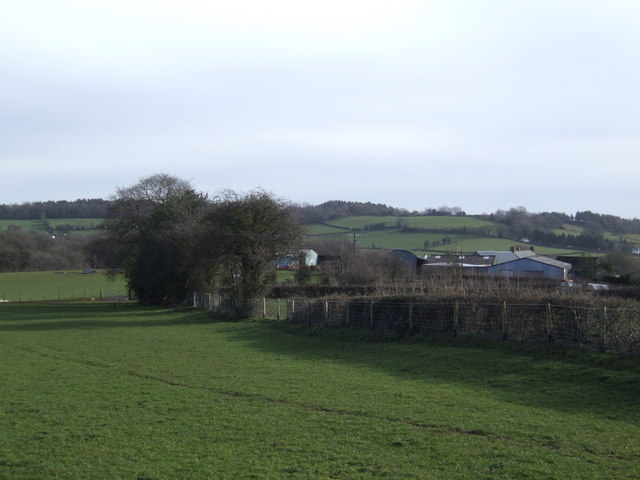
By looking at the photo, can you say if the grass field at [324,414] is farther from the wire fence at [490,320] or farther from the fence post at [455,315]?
the fence post at [455,315]

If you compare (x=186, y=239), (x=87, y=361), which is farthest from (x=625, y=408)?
(x=186, y=239)

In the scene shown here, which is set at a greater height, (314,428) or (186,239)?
(186,239)

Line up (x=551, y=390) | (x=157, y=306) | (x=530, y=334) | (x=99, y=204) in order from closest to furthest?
1. (x=551, y=390)
2. (x=530, y=334)
3. (x=157, y=306)
4. (x=99, y=204)

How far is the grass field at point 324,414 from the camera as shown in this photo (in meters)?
8.20

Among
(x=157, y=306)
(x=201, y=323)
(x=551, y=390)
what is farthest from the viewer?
(x=157, y=306)

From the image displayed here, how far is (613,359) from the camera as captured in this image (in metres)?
15.2

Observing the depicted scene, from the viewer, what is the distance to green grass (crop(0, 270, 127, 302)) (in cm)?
7174

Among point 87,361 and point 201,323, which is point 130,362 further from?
point 201,323

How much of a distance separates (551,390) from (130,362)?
11.4m

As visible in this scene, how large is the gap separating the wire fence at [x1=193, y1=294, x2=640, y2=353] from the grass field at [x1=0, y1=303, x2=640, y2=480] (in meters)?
0.71

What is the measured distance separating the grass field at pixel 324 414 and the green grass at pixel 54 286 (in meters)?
50.2

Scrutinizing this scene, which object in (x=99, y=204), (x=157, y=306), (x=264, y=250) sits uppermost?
(x=99, y=204)

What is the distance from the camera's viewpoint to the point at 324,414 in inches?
441

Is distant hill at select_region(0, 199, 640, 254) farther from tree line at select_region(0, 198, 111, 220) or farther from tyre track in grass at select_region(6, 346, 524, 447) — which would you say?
tyre track in grass at select_region(6, 346, 524, 447)
